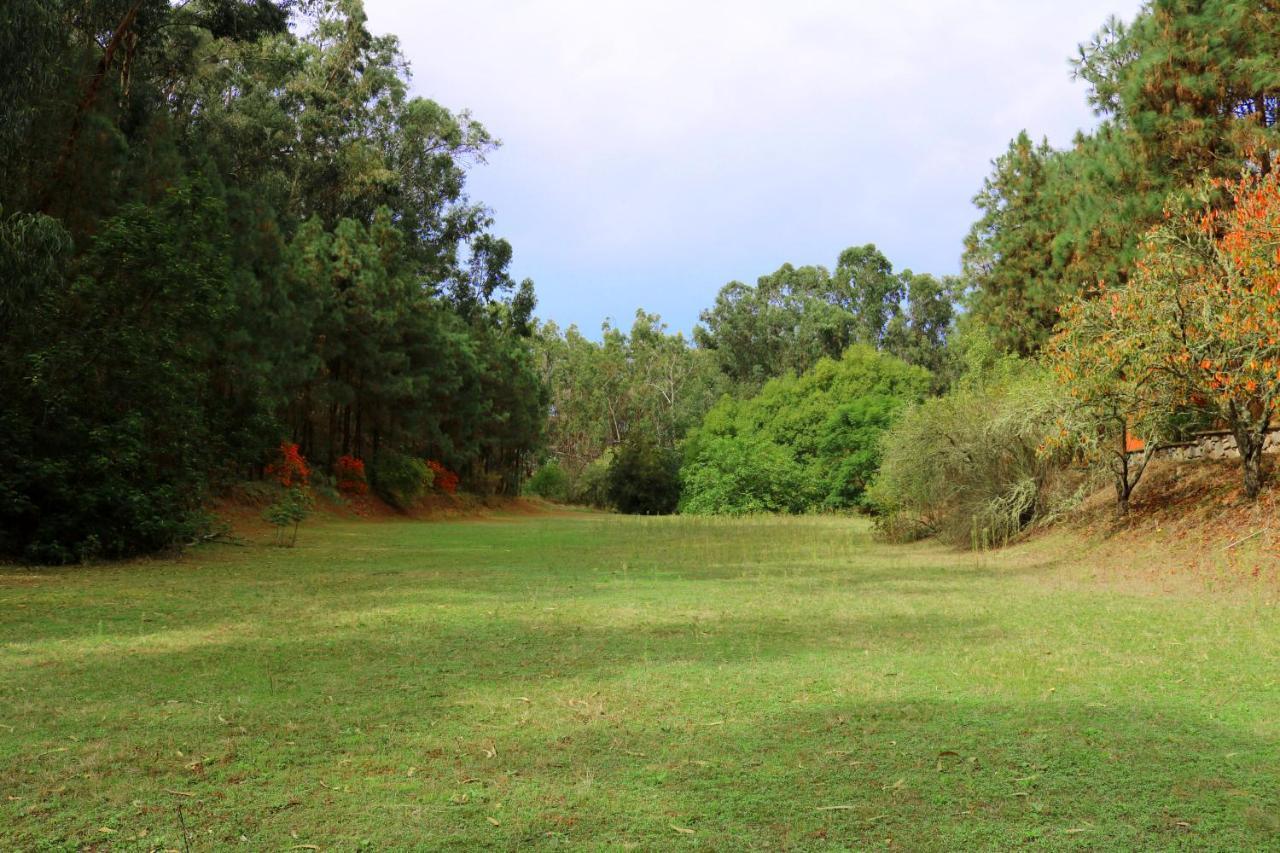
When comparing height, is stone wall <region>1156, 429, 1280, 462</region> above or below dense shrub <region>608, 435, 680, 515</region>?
above

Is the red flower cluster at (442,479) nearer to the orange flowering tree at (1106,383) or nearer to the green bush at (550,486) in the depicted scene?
the green bush at (550,486)

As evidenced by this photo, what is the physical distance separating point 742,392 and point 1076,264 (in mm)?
42155

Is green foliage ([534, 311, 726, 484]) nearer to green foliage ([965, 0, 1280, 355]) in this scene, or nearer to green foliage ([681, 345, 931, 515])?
green foliage ([681, 345, 931, 515])

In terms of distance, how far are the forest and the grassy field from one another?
3.62 m

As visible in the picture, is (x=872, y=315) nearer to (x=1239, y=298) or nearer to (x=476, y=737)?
(x=1239, y=298)

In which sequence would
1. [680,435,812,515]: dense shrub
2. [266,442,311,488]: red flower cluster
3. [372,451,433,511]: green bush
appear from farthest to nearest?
[680,435,812,515]: dense shrub, [372,451,433,511]: green bush, [266,442,311,488]: red flower cluster

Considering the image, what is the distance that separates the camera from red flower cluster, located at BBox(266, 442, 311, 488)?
2620 centimetres

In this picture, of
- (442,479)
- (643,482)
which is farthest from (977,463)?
(643,482)

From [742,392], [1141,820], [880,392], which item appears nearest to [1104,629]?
[1141,820]

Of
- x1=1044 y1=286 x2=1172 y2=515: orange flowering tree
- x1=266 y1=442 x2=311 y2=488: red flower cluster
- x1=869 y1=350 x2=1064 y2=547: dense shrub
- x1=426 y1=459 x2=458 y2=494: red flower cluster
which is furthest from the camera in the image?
x1=426 y1=459 x2=458 y2=494: red flower cluster

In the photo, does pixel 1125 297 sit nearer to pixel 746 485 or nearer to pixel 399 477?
pixel 746 485

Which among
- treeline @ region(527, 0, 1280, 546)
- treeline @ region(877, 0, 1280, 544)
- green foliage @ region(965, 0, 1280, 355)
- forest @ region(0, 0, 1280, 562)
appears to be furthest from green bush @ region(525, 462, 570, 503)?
green foliage @ region(965, 0, 1280, 355)

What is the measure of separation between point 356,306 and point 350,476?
19.6 feet

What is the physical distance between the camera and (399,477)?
108 feet
